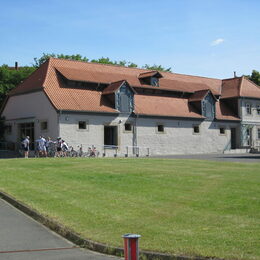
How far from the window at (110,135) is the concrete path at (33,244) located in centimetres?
2894

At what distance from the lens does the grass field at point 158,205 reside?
26.0 feet

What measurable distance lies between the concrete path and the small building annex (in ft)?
85.2

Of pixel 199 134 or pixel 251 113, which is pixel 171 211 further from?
pixel 251 113

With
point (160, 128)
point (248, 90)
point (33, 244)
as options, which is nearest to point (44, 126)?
point (160, 128)

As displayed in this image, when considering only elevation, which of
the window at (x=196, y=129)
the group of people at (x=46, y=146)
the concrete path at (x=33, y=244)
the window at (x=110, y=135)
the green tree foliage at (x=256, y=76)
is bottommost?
the concrete path at (x=33, y=244)

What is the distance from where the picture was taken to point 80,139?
1475 inches

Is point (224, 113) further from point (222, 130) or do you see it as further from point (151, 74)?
point (151, 74)

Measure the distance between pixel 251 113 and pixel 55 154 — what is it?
85.5 feet

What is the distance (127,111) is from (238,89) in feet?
55.0

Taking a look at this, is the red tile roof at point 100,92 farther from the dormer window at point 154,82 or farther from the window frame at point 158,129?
the window frame at point 158,129

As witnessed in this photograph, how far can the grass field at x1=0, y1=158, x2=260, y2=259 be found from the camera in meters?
7.93

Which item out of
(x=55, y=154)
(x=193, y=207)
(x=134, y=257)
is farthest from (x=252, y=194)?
(x=55, y=154)

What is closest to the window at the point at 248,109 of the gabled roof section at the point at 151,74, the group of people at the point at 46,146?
the gabled roof section at the point at 151,74

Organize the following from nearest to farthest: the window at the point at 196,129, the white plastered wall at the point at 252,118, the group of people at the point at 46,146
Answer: the group of people at the point at 46,146
the window at the point at 196,129
the white plastered wall at the point at 252,118
